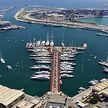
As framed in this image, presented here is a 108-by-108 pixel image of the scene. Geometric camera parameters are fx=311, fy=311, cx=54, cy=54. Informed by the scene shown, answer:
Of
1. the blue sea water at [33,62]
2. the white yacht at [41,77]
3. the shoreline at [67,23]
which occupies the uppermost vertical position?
the white yacht at [41,77]

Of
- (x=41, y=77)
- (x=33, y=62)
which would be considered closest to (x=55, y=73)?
(x=41, y=77)

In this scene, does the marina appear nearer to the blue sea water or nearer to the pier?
the pier

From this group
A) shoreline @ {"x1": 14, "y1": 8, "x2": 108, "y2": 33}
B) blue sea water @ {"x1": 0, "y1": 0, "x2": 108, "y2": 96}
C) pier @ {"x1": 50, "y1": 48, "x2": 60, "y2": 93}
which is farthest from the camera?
shoreline @ {"x1": 14, "y1": 8, "x2": 108, "y2": 33}

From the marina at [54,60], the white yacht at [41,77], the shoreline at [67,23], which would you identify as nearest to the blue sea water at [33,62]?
the white yacht at [41,77]

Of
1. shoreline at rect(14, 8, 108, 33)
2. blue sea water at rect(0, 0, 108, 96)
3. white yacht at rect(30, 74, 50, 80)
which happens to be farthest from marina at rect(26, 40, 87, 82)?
shoreline at rect(14, 8, 108, 33)

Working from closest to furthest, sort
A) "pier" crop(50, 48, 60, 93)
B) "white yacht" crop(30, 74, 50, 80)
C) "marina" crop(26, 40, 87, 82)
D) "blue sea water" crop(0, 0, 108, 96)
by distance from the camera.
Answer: "pier" crop(50, 48, 60, 93) < "blue sea water" crop(0, 0, 108, 96) < "white yacht" crop(30, 74, 50, 80) < "marina" crop(26, 40, 87, 82)

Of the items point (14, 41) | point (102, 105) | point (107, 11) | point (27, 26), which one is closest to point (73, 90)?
point (102, 105)

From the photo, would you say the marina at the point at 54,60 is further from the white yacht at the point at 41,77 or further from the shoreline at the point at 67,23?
the shoreline at the point at 67,23

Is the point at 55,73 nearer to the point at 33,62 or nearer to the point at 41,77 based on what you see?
the point at 41,77

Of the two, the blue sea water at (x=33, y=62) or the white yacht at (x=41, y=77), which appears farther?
the white yacht at (x=41, y=77)

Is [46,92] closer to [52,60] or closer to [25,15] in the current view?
[52,60]
